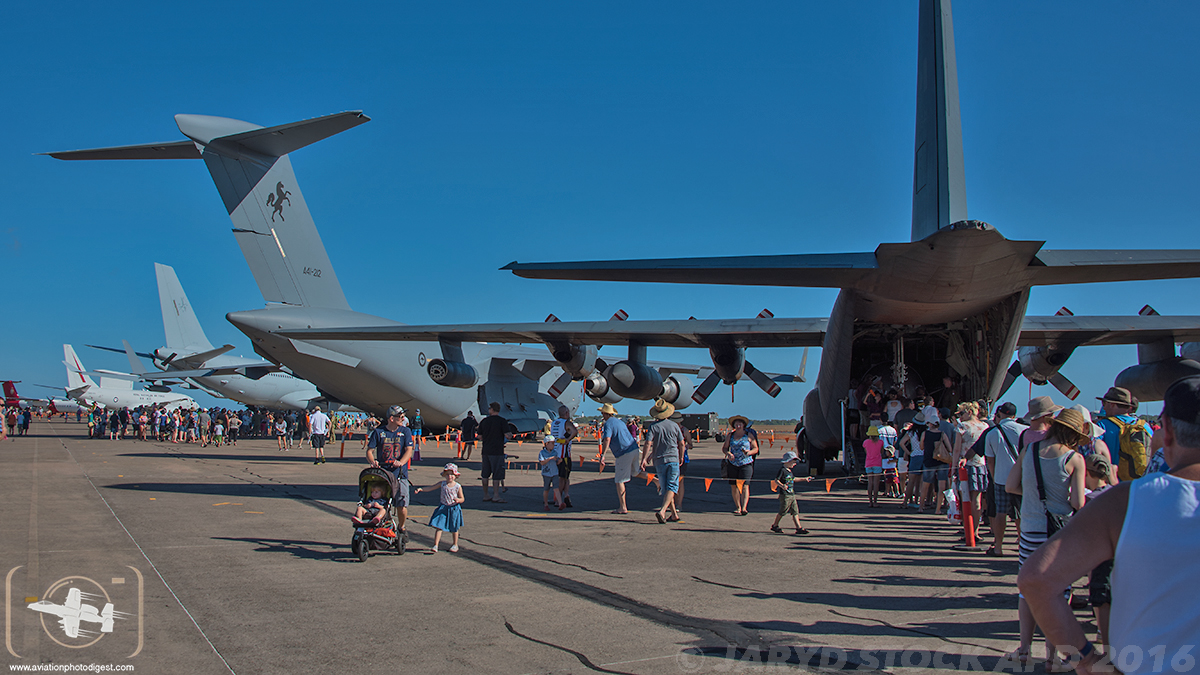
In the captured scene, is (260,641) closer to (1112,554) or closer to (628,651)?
(628,651)

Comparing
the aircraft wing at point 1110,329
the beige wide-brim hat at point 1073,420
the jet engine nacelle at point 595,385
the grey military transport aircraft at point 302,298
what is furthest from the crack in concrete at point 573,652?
the jet engine nacelle at point 595,385

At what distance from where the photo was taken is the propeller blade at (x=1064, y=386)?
52.1 ft

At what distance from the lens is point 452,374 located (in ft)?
58.4

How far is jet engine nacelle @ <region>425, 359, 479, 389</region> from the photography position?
1783 centimetres

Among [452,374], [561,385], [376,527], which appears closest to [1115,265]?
[376,527]

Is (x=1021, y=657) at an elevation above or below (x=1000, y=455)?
below

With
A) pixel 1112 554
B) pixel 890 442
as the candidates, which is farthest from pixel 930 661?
pixel 890 442

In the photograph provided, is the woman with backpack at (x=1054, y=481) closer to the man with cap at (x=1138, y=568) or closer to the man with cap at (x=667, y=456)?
the man with cap at (x=1138, y=568)

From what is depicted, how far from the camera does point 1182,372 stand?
13.6 m

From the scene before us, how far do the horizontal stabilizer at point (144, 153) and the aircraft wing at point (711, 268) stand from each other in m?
12.7

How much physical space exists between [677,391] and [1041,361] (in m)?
10.3

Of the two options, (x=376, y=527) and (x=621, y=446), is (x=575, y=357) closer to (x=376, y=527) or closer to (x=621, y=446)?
(x=621, y=446)

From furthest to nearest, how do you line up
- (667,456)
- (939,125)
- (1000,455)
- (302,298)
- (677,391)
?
(677,391) → (302,298) → (667,456) → (939,125) → (1000,455)

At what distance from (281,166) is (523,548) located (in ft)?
47.6
